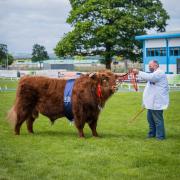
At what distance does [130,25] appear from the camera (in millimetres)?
63500

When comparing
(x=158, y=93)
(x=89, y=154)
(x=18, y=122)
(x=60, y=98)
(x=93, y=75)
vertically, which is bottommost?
(x=89, y=154)

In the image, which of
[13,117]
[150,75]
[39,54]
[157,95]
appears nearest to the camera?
[150,75]

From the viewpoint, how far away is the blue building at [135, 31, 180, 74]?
63031 millimetres

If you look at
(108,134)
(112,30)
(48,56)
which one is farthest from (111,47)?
(48,56)

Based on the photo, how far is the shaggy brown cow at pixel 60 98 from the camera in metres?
12.2

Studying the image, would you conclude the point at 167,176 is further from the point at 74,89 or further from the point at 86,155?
the point at 74,89

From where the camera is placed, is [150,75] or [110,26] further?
[110,26]

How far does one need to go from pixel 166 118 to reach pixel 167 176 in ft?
30.7

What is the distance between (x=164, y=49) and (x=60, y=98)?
54.1 meters

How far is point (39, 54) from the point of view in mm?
128375

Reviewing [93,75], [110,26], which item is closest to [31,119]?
[93,75]

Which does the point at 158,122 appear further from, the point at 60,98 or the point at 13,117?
the point at 13,117

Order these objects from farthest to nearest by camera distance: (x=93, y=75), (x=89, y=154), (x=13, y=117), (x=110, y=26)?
(x=110, y=26) < (x=13, y=117) < (x=93, y=75) < (x=89, y=154)

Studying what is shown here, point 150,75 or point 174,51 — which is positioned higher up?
point 174,51
